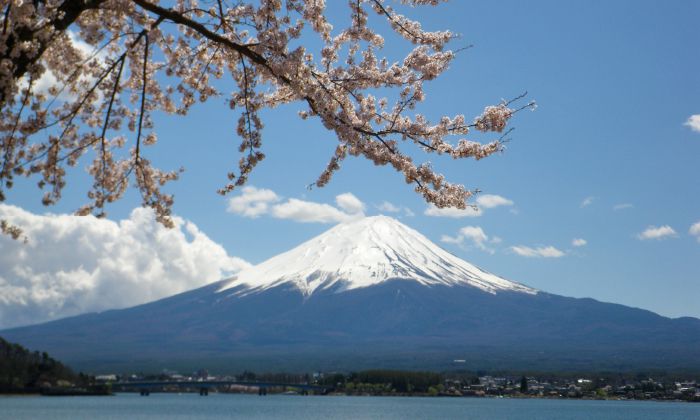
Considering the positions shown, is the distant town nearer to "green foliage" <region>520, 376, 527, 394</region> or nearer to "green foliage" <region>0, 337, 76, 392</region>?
"green foliage" <region>520, 376, 527, 394</region>

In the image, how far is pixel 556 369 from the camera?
420 ft

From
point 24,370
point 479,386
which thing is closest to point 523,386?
point 479,386

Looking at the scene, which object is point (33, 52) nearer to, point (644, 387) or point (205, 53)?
point (205, 53)

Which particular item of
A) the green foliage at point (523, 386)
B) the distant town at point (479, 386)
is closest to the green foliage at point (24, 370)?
the distant town at point (479, 386)

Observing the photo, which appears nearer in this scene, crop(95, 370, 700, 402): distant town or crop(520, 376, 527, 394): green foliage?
crop(95, 370, 700, 402): distant town

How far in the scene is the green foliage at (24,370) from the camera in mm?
83494

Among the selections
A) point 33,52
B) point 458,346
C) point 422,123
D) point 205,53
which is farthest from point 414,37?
point 458,346

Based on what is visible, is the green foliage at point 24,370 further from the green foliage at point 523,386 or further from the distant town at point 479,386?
the green foliage at point 523,386

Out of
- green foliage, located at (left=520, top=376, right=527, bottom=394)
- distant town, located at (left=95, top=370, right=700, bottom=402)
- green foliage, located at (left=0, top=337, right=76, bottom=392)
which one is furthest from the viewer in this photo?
green foliage, located at (left=520, top=376, right=527, bottom=394)

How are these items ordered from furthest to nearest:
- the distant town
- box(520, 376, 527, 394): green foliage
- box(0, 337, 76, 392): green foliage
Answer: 1. box(520, 376, 527, 394): green foliage
2. the distant town
3. box(0, 337, 76, 392): green foliage

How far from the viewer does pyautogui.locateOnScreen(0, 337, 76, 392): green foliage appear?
8349 centimetres

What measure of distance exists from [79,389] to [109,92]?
314ft

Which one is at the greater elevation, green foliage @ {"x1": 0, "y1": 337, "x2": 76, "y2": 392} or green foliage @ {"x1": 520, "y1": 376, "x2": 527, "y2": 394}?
green foliage @ {"x1": 0, "y1": 337, "x2": 76, "y2": 392}

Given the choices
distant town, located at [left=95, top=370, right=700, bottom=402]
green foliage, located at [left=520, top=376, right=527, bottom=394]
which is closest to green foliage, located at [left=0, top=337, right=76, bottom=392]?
distant town, located at [left=95, top=370, right=700, bottom=402]
